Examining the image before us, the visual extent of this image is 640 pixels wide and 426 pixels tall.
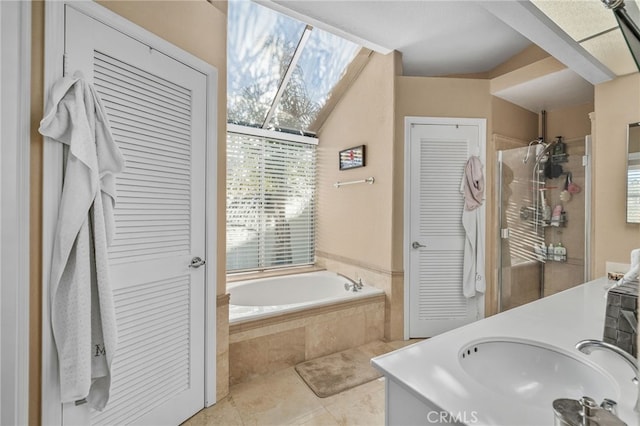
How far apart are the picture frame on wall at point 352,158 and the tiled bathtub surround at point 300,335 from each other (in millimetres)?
1304

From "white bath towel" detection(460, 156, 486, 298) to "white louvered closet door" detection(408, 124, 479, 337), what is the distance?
1.9 inches

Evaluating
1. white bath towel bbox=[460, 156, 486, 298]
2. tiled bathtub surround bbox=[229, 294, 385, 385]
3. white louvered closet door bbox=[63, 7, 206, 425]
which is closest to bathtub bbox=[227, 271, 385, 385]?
tiled bathtub surround bbox=[229, 294, 385, 385]

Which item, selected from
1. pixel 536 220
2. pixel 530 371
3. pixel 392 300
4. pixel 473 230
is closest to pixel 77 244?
pixel 530 371

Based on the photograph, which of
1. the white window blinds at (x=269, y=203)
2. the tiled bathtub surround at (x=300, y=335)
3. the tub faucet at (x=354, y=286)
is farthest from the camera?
the white window blinds at (x=269, y=203)

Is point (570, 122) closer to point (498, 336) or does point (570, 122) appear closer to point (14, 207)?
point (498, 336)

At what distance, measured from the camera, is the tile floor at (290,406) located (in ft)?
5.39

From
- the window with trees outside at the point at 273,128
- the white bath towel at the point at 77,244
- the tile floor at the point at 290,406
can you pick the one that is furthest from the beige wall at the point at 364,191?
the white bath towel at the point at 77,244

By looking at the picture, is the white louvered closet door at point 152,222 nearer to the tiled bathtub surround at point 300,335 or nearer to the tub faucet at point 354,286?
the tiled bathtub surround at point 300,335

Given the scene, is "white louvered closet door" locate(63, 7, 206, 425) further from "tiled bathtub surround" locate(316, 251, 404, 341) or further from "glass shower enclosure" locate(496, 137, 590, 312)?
"glass shower enclosure" locate(496, 137, 590, 312)

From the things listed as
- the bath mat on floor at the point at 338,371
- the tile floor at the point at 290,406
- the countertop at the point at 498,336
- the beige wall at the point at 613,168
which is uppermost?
the beige wall at the point at 613,168

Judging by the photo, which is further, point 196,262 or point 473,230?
point 473,230

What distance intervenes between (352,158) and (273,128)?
3.30 ft

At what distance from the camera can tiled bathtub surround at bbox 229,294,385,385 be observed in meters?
1.98

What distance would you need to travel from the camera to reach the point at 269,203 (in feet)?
11.1
